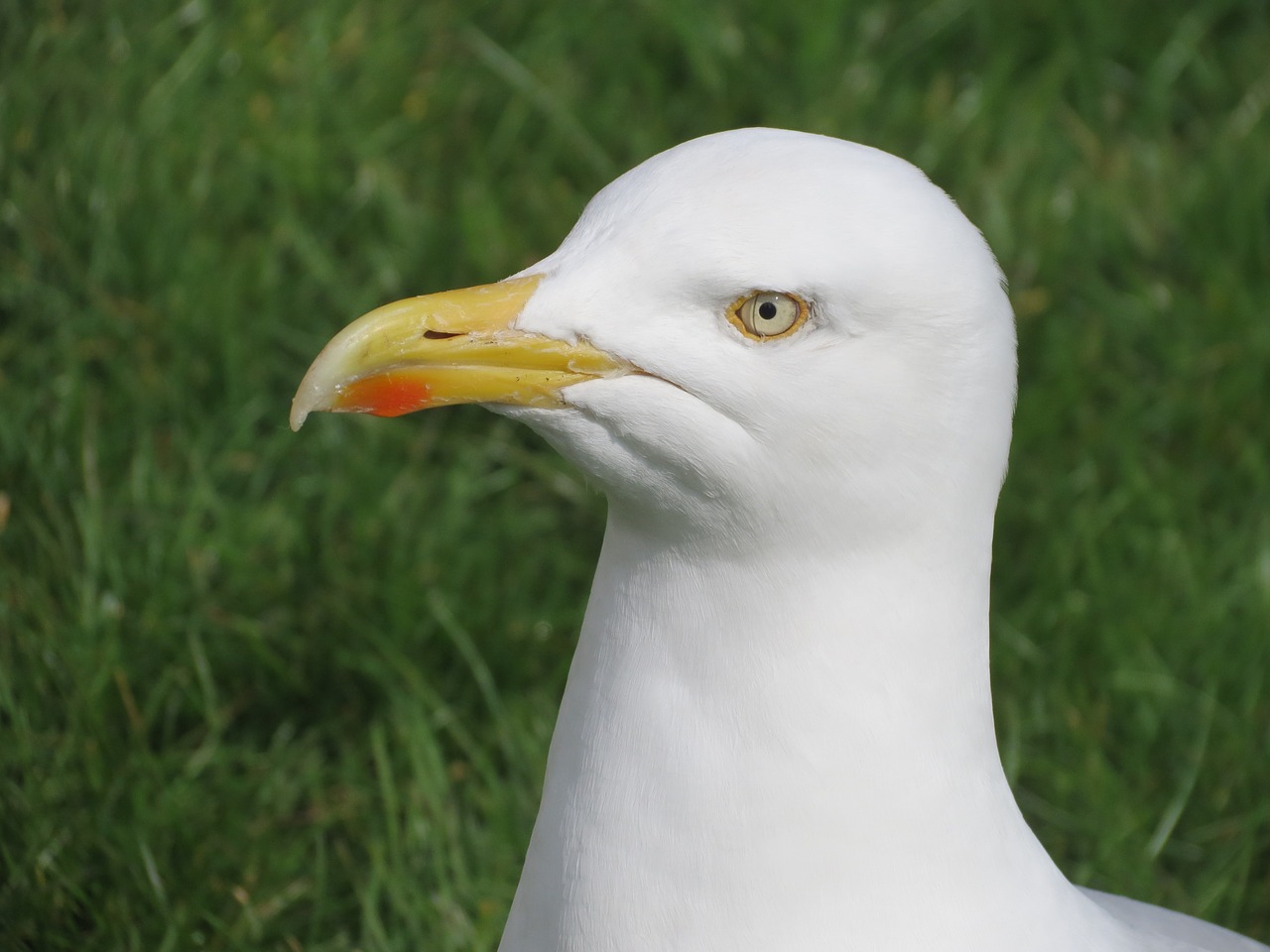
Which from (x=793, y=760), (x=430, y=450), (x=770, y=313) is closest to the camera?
(x=770, y=313)

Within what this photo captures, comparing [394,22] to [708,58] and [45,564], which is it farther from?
[45,564]

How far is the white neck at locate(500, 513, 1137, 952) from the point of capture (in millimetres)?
2400

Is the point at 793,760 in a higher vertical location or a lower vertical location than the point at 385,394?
lower

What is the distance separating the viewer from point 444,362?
2.38 m

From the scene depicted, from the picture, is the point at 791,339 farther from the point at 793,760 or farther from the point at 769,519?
the point at 793,760

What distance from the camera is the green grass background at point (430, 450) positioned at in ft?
11.7

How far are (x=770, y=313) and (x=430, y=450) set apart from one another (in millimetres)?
2401

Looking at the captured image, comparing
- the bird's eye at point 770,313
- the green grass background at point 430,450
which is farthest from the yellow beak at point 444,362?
the green grass background at point 430,450

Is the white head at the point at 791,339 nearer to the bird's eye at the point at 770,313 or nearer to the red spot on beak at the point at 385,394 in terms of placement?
the bird's eye at the point at 770,313

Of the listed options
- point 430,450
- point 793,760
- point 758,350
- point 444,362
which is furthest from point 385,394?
point 430,450

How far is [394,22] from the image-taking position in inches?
209

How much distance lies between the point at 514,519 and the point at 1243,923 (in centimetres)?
191

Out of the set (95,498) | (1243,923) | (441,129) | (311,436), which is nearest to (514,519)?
(311,436)

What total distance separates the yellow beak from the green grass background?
4.16ft
